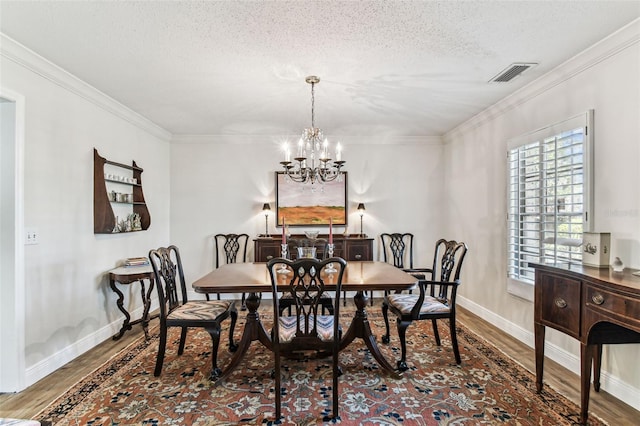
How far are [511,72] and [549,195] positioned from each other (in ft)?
3.71

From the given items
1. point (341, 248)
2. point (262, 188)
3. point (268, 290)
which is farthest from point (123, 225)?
point (341, 248)

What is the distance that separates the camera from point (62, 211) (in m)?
3.01

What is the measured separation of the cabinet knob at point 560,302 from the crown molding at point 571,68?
5.82 ft

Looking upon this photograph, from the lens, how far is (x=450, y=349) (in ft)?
10.5

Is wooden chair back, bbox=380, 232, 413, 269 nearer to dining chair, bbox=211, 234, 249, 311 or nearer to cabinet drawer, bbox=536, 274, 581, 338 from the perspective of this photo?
dining chair, bbox=211, 234, 249, 311

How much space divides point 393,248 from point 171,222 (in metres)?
3.46

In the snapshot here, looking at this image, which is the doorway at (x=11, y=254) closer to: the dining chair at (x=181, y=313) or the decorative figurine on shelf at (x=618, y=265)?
the dining chair at (x=181, y=313)

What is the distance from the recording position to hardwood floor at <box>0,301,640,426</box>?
2205 millimetres

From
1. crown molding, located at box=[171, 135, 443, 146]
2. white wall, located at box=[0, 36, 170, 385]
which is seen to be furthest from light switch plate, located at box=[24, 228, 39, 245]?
crown molding, located at box=[171, 135, 443, 146]

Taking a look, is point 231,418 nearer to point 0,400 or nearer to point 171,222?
point 0,400

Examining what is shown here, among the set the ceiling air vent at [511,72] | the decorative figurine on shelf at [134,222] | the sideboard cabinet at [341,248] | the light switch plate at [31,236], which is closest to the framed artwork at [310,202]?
the sideboard cabinet at [341,248]

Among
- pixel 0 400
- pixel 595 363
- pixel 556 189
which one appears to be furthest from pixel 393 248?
pixel 0 400

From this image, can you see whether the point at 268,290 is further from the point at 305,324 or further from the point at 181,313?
the point at 181,313

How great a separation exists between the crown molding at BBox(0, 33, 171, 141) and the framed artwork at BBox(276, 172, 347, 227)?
212cm
